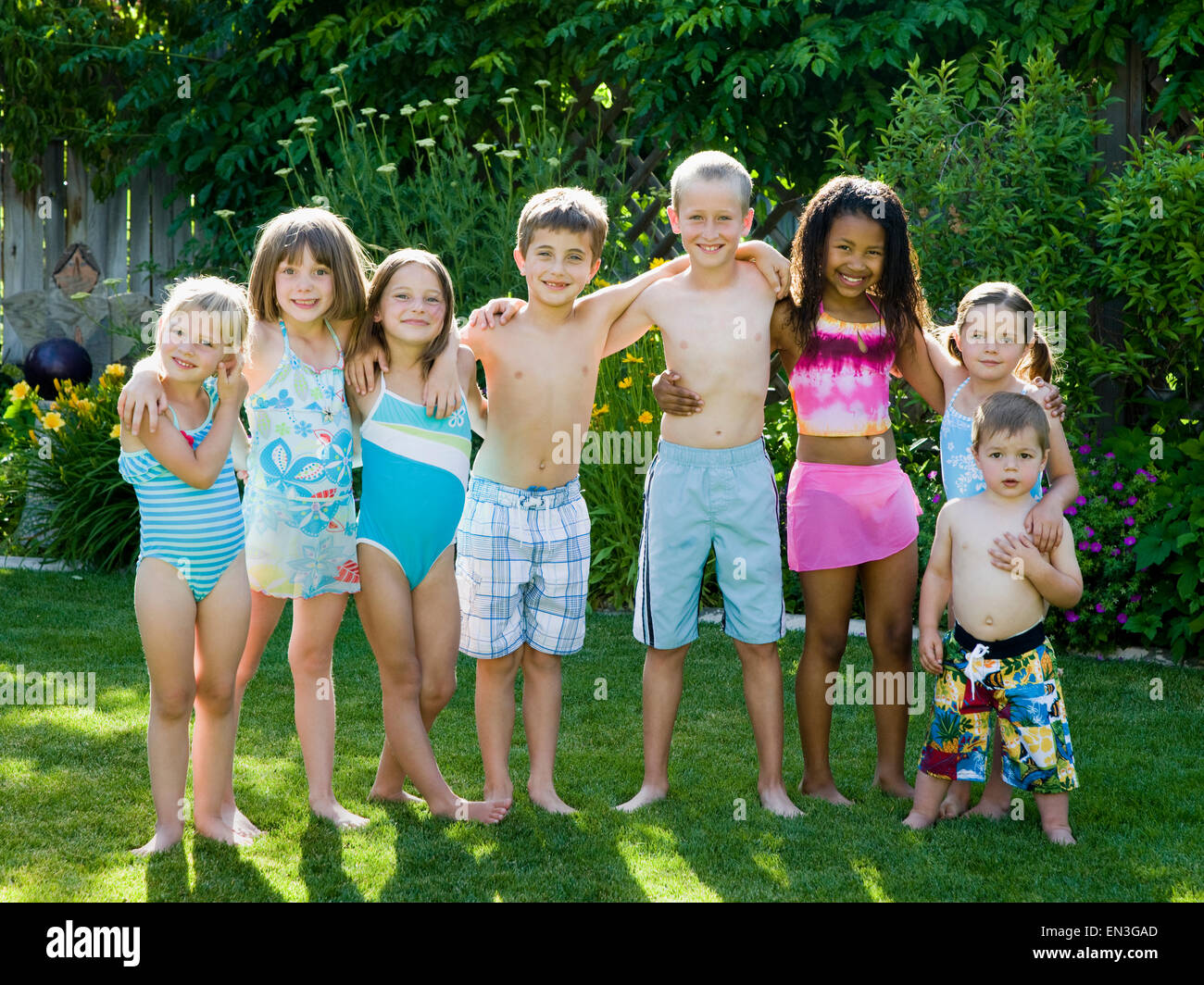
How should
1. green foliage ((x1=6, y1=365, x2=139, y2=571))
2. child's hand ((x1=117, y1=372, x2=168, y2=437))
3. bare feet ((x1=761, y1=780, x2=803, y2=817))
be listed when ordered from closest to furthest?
child's hand ((x1=117, y1=372, x2=168, y2=437))
bare feet ((x1=761, y1=780, x2=803, y2=817))
green foliage ((x1=6, y1=365, x2=139, y2=571))

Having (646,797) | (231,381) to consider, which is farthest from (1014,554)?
(231,381)

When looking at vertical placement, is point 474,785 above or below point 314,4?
below

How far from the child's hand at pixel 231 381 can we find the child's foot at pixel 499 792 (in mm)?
1214

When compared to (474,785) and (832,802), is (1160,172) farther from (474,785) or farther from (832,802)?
(474,785)

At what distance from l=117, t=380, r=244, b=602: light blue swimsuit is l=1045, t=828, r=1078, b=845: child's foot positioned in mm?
2128

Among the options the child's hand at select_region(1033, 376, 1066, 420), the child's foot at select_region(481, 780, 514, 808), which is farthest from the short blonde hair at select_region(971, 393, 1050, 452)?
the child's foot at select_region(481, 780, 514, 808)

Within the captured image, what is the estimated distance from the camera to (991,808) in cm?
326

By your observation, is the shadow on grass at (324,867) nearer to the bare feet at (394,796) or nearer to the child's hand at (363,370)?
the bare feet at (394,796)

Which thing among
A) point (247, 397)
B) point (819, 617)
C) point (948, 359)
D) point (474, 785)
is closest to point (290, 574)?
point (247, 397)

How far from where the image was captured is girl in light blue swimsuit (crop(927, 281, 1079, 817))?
3.21 meters

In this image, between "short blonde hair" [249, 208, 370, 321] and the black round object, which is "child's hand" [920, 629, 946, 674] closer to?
"short blonde hair" [249, 208, 370, 321]

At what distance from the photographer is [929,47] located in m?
5.71

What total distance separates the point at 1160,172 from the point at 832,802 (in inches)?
110
